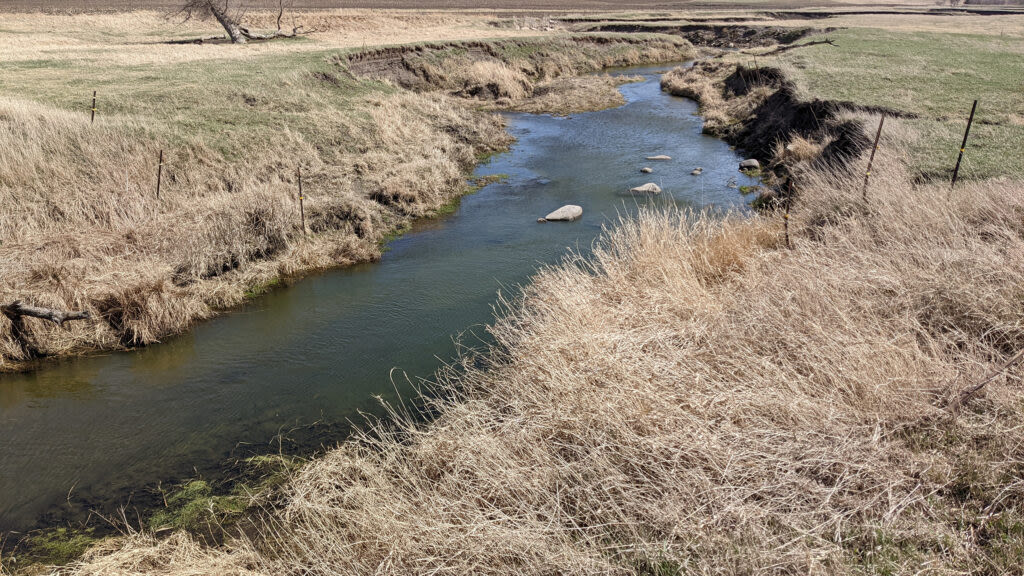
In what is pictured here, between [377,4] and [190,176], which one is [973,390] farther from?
[377,4]

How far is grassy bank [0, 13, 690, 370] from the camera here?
11281mm

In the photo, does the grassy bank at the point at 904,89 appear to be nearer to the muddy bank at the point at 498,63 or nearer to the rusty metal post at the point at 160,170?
the muddy bank at the point at 498,63

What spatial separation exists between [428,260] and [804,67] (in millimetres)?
21219

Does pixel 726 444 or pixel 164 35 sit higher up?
pixel 164 35

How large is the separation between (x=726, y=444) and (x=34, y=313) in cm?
1117

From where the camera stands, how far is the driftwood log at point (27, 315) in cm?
1024

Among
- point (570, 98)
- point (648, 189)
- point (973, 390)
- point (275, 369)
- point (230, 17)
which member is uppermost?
point (230, 17)

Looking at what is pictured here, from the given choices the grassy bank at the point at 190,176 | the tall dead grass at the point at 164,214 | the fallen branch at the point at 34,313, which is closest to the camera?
the fallen branch at the point at 34,313

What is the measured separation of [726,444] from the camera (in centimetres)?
555

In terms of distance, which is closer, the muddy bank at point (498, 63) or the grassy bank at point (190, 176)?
the grassy bank at point (190, 176)

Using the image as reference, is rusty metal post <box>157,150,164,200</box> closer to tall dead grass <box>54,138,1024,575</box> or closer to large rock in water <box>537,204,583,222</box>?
large rock in water <box>537,204,583,222</box>

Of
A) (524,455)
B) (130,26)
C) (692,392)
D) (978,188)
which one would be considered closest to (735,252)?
(978,188)

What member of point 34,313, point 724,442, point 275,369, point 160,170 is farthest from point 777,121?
point 34,313

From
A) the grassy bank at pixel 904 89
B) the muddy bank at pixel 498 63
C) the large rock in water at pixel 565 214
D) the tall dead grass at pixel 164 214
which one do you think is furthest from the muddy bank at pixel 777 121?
the tall dead grass at pixel 164 214
